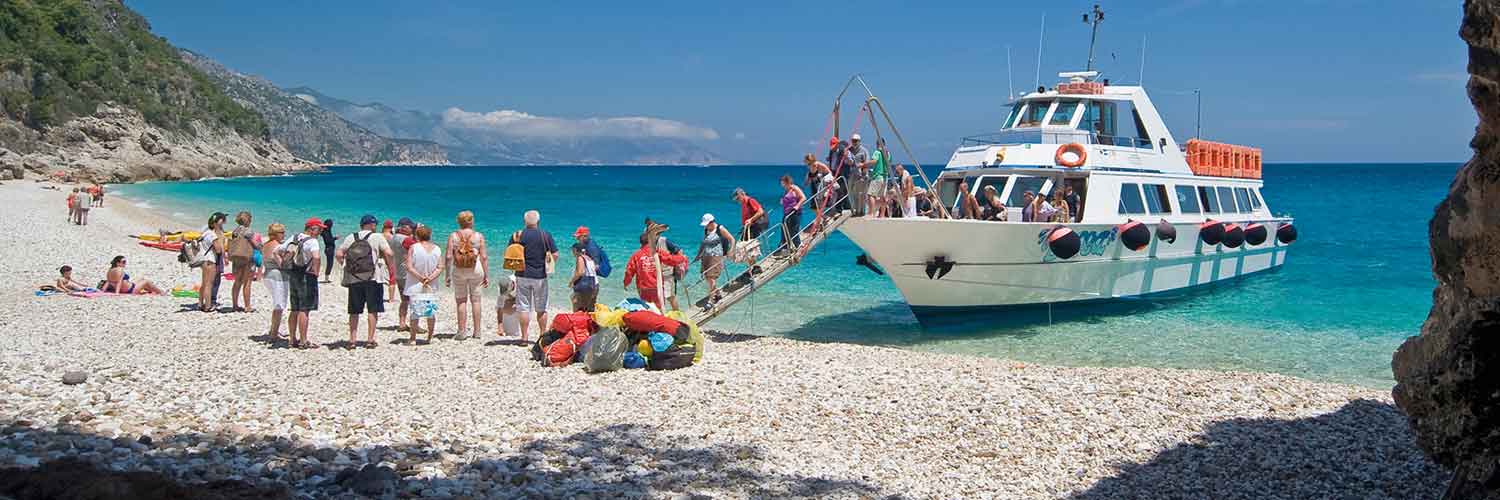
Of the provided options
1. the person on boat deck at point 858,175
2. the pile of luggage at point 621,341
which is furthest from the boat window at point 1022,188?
the pile of luggage at point 621,341

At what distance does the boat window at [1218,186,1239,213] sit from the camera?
20.0m

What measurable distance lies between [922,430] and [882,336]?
6.90m

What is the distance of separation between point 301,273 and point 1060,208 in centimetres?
1100

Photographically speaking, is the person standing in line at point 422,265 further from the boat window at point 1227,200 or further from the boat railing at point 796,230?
the boat window at point 1227,200

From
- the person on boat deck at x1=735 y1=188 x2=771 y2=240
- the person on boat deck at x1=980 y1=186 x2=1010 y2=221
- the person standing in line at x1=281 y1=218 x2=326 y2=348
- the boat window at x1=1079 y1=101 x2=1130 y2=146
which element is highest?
the boat window at x1=1079 y1=101 x2=1130 y2=146

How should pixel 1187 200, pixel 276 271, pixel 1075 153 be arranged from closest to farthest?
pixel 276 271 < pixel 1075 153 < pixel 1187 200

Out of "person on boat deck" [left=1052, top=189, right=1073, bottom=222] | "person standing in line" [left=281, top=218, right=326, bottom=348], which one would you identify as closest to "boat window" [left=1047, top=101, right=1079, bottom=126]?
"person on boat deck" [left=1052, top=189, right=1073, bottom=222]

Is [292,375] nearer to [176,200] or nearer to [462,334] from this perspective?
[462,334]

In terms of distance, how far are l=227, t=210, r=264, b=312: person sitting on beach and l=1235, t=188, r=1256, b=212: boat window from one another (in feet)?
61.4

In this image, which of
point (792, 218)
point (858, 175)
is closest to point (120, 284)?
point (792, 218)

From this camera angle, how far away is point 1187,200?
1861 centimetres

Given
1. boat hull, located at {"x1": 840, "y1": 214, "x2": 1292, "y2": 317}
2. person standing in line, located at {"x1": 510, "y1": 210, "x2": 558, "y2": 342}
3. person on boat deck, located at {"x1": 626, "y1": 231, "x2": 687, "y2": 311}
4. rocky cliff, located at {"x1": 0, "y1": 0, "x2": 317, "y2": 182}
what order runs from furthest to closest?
rocky cliff, located at {"x1": 0, "y1": 0, "x2": 317, "y2": 182} → boat hull, located at {"x1": 840, "y1": 214, "x2": 1292, "y2": 317} → person on boat deck, located at {"x1": 626, "y1": 231, "x2": 687, "y2": 311} → person standing in line, located at {"x1": 510, "y1": 210, "x2": 558, "y2": 342}

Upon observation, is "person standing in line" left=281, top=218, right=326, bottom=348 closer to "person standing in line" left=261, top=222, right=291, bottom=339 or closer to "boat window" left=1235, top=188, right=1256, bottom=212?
"person standing in line" left=261, top=222, right=291, bottom=339

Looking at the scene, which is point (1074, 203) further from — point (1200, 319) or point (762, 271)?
point (762, 271)
